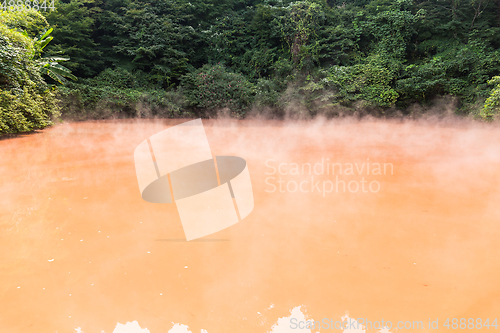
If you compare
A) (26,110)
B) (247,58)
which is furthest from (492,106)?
(26,110)

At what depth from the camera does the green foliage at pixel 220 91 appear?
1095 centimetres

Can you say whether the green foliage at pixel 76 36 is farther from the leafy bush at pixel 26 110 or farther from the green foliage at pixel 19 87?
the leafy bush at pixel 26 110

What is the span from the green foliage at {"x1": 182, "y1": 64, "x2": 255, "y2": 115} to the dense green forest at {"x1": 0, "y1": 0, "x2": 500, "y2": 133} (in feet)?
0.14

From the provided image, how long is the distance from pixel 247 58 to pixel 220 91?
240cm

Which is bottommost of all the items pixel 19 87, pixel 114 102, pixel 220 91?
pixel 114 102

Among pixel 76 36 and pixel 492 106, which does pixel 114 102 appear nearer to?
pixel 76 36

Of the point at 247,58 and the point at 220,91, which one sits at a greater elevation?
the point at 247,58

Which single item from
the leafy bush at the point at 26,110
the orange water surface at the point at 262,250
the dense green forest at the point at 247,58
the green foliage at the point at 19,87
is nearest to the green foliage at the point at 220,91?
the dense green forest at the point at 247,58

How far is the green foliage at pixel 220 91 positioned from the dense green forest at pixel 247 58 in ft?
0.14

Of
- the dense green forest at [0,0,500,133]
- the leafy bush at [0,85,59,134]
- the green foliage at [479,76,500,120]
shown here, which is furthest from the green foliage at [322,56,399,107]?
the leafy bush at [0,85,59,134]

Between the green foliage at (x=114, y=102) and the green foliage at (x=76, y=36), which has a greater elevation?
the green foliage at (x=76, y=36)

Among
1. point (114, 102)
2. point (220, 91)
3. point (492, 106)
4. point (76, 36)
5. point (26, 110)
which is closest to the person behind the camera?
point (492, 106)

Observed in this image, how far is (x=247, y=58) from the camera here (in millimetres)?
12469

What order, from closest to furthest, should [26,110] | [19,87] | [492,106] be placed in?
[492,106]
[19,87]
[26,110]
